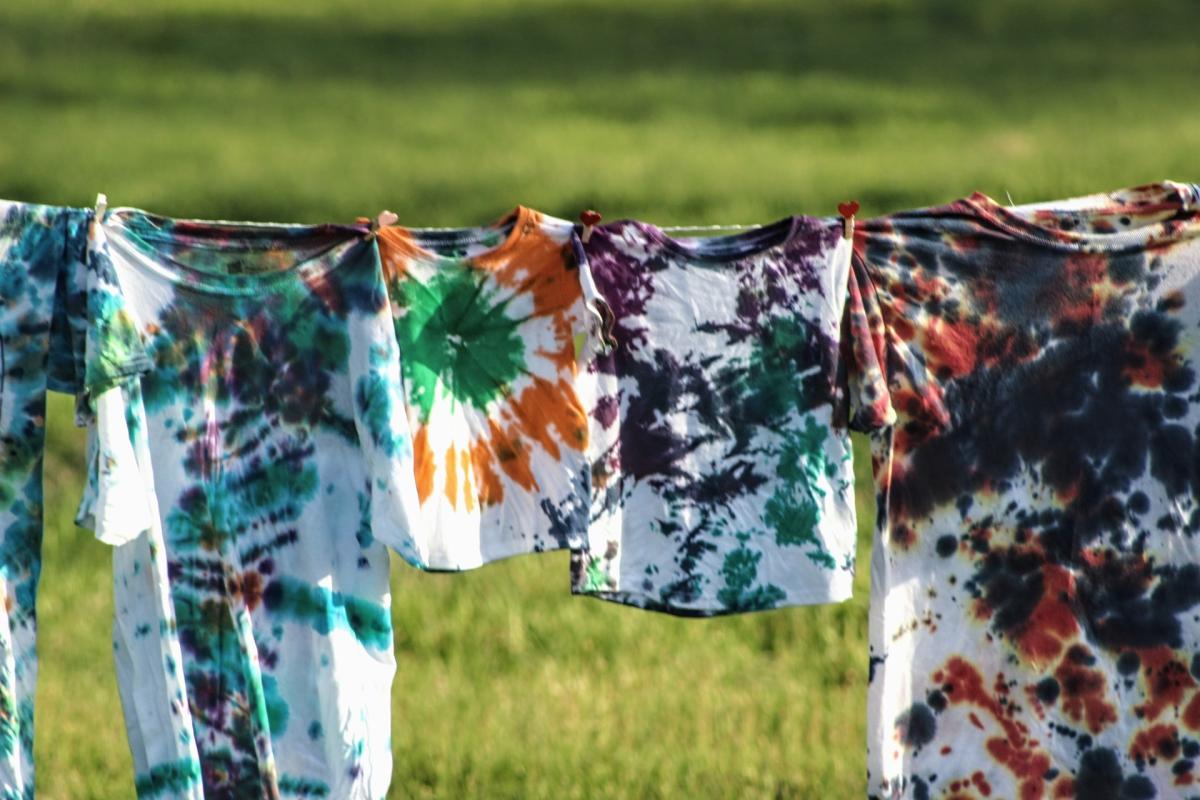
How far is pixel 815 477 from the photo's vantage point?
3.38 metres

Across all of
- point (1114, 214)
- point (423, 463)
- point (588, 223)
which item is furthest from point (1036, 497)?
point (423, 463)

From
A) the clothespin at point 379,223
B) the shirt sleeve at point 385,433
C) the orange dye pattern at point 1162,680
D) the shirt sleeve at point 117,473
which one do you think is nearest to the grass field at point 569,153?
the orange dye pattern at point 1162,680

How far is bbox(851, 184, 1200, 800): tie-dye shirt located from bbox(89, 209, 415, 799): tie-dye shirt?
979mm

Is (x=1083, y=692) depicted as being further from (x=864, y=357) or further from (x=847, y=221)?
(x=847, y=221)

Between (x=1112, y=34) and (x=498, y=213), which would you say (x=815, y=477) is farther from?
(x=1112, y=34)

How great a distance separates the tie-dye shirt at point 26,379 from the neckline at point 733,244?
1111 millimetres

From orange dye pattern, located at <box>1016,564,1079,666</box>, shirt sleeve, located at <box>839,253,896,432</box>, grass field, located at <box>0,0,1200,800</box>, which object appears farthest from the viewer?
grass field, located at <box>0,0,1200,800</box>

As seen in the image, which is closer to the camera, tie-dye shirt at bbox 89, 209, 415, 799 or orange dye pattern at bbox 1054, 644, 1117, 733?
tie-dye shirt at bbox 89, 209, 415, 799

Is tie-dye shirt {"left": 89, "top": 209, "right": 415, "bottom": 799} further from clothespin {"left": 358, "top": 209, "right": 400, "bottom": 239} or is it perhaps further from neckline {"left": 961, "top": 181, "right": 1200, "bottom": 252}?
neckline {"left": 961, "top": 181, "right": 1200, "bottom": 252}

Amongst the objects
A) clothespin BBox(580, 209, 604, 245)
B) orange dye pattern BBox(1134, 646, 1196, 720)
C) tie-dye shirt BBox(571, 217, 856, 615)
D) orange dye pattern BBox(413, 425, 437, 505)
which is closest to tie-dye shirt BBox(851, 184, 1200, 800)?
orange dye pattern BBox(1134, 646, 1196, 720)

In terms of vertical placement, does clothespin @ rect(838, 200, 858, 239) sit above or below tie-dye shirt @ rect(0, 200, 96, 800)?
above

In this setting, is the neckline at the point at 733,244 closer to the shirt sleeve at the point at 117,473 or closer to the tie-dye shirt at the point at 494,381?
the tie-dye shirt at the point at 494,381

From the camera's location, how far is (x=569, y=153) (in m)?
10.6

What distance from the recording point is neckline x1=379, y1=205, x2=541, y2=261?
3.29m
